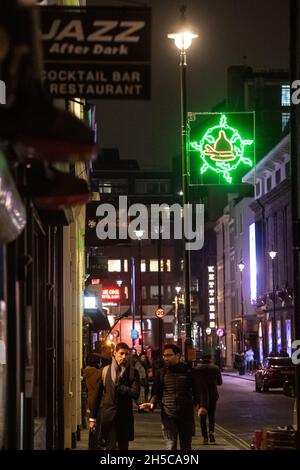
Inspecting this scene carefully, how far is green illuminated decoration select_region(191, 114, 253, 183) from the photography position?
66.9 feet

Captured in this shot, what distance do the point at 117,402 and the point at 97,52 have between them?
23.1 ft

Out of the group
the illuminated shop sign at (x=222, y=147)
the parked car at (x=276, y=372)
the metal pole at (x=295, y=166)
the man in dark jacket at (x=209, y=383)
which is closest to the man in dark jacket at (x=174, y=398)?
the metal pole at (x=295, y=166)

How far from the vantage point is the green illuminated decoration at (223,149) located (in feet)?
66.9

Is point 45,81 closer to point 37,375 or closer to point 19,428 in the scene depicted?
point 19,428

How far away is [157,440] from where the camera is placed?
20703 millimetres

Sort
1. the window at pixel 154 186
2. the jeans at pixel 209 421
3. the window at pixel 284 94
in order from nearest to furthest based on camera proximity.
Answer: the jeans at pixel 209 421 → the window at pixel 284 94 → the window at pixel 154 186

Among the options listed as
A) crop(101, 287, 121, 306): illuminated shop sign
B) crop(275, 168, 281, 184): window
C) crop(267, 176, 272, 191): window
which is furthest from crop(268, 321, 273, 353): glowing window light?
crop(101, 287, 121, 306): illuminated shop sign

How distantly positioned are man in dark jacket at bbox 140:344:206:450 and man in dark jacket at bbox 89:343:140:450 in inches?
16.1

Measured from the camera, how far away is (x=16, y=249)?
8.66 metres

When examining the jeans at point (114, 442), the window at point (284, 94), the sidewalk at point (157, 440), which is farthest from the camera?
the window at point (284, 94)

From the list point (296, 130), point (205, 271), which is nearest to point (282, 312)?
point (205, 271)

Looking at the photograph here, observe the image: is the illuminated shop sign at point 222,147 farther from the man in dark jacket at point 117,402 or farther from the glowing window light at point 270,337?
the glowing window light at point 270,337

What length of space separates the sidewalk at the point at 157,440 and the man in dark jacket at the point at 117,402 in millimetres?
4608
